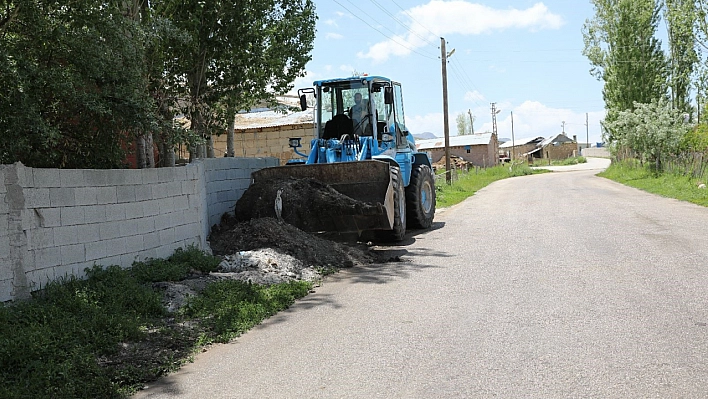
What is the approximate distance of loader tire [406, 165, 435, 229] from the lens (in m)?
14.9

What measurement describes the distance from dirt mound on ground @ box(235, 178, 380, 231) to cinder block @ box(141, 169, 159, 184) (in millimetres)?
2801

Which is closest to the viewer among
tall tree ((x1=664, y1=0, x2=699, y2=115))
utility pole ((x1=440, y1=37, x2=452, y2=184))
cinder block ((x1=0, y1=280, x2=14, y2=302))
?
cinder block ((x1=0, y1=280, x2=14, y2=302))

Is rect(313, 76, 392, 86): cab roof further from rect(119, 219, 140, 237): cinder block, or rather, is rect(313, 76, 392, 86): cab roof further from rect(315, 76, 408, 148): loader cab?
rect(119, 219, 140, 237): cinder block

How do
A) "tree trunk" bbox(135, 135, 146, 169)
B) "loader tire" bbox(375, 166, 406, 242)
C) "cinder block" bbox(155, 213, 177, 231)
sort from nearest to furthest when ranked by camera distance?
"cinder block" bbox(155, 213, 177, 231) → "tree trunk" bbox(135, 135, 146, 169) → "loader tire" bbox(375, 166, 406, 242)

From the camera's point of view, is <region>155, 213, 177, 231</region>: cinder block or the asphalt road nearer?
the asphalt road

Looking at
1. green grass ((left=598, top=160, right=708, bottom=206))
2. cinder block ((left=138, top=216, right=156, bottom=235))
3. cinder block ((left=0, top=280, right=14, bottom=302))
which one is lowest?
green grass ((left=598, top=160, right=708, bottom=206))

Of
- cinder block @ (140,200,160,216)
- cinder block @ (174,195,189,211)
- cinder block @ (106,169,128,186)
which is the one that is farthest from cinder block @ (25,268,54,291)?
cinder block @ (174,195,189,211)

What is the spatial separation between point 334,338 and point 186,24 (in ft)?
26.9

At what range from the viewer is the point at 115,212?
28.5ft

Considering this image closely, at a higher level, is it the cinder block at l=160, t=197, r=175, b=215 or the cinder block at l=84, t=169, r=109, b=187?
the cinder block at l=84, t=169, r=109, b=187

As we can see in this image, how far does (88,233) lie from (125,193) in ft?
3.18

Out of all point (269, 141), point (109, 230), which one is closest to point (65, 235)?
point (109, 230)

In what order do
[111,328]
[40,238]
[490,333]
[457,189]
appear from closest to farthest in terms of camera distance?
[490,333]
[111,328]
[40,238]
[457,189]

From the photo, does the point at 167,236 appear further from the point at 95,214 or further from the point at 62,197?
the point at 62,197
